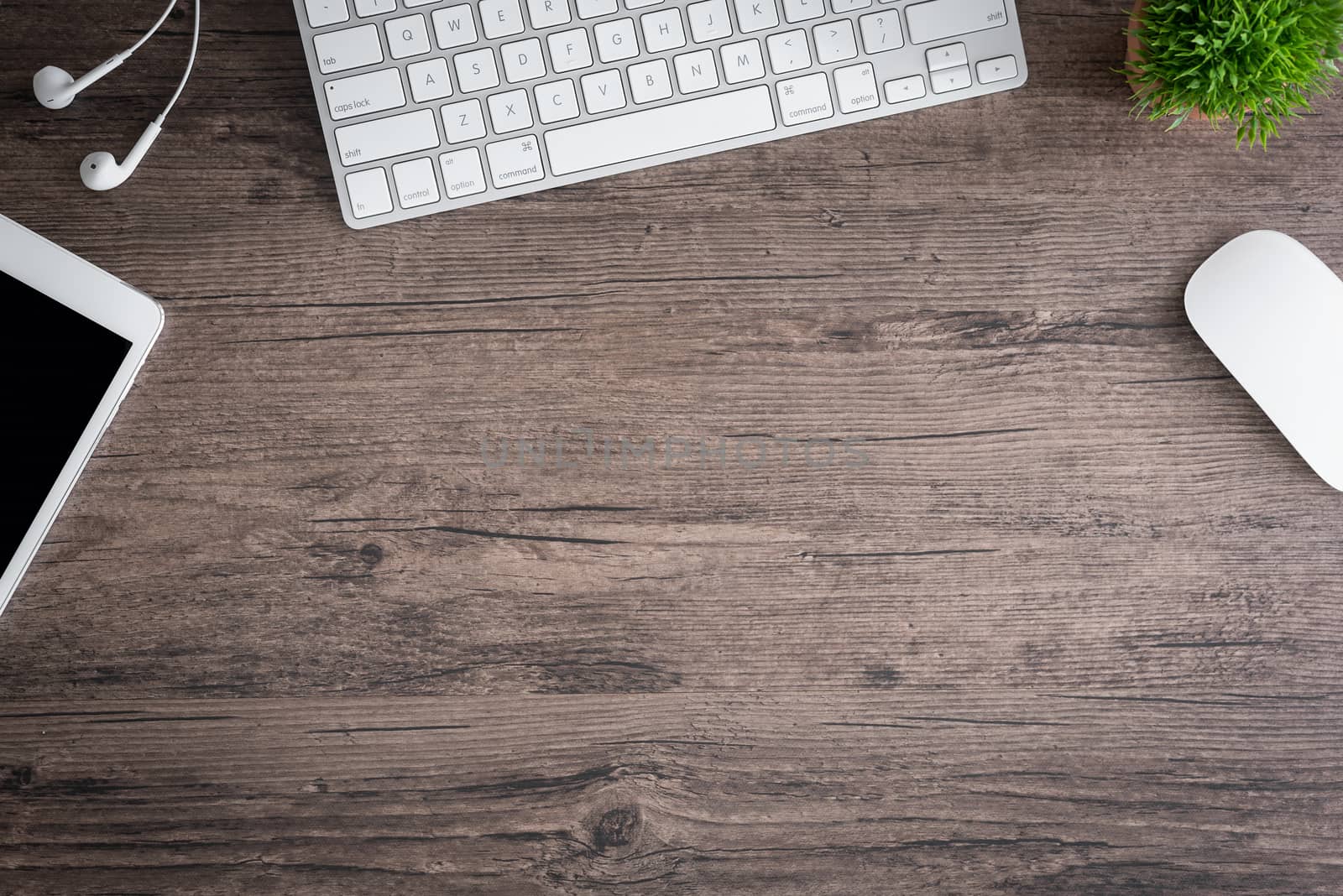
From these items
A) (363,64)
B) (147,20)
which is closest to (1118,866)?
(363,64)

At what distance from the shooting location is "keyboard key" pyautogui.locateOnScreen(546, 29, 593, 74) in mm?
617

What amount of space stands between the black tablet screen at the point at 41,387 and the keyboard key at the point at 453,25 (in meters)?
0.32

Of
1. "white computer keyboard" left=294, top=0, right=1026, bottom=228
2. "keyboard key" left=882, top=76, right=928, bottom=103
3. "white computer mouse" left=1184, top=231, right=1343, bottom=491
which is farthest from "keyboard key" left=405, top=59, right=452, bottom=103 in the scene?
"white computer mouse" left=1184, top=231, right=1343, bottom=491

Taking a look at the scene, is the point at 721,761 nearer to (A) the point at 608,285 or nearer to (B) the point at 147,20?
(A) the point at 608,285

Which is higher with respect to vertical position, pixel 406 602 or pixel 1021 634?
pixel 406 602

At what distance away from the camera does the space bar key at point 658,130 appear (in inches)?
24.5

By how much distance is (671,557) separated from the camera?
660 millimetres

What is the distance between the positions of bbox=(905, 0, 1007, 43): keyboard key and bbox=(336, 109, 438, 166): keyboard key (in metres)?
0.36

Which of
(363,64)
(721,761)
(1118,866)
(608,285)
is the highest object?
(363,64)

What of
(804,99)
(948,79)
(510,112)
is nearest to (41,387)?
(510,112)

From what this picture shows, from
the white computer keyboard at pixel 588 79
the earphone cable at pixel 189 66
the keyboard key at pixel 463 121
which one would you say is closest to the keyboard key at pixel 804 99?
the white computer keyboard at pixel 588 79

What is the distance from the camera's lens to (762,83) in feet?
2.07

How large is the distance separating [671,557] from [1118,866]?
0.44 metres

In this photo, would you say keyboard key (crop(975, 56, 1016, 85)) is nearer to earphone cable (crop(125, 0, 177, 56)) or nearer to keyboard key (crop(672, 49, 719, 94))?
keyboard key (crop(672, 49, 719, 94))
